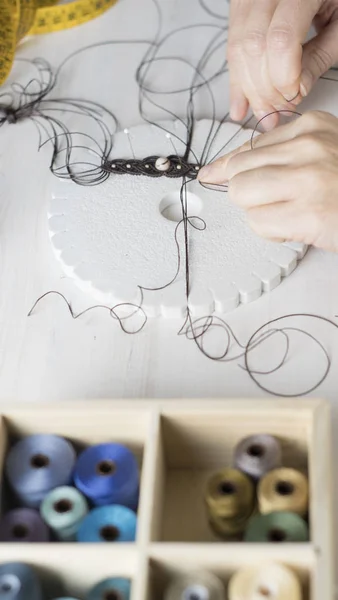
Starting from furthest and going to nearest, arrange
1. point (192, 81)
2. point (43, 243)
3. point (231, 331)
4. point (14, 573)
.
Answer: point (192, 81)
point (43, 243)
point (231, 331)
point (14, 573)

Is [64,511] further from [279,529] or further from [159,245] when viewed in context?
[159,245]

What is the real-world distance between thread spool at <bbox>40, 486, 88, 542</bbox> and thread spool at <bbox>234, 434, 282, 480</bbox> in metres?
0.17

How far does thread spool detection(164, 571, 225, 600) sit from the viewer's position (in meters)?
0.78

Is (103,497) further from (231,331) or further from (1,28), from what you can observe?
(1,28)

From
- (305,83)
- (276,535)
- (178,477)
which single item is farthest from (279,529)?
(305,83)

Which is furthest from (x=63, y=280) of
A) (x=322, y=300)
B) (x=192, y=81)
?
(x=192, y=81)

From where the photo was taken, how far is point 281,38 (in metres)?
1.14

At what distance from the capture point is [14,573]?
0.79m

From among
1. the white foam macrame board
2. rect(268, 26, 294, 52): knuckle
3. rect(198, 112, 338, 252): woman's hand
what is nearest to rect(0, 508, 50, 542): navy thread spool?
the white foam macrame board

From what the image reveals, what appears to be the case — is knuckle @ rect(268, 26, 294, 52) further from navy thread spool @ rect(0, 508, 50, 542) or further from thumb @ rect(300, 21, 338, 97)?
navy thread spool @ rect(0, 508, 50, 542)

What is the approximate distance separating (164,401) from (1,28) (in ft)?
2.68

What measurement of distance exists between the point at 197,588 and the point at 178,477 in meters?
0.18

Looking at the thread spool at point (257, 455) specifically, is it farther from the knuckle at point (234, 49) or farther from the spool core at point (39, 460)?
the knuckle at point (234, 49)

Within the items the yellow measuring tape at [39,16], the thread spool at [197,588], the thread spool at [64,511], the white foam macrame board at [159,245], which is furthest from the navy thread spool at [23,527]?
the yellow measuring tape at [39,16]
